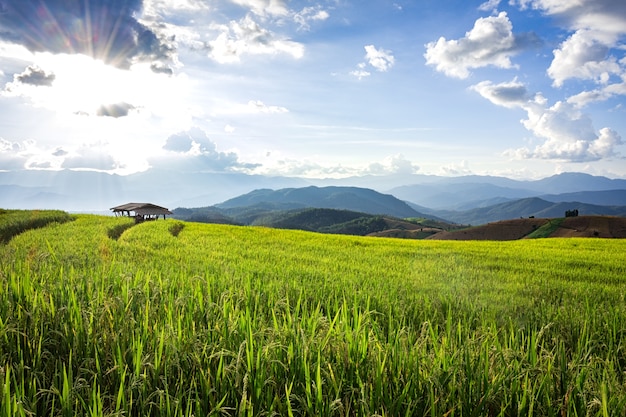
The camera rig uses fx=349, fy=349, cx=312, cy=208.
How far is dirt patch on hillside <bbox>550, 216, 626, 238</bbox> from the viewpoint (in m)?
73.0

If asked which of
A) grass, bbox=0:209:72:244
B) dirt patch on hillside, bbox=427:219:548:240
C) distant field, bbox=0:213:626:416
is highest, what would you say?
grass, bbox=0:209:72:244

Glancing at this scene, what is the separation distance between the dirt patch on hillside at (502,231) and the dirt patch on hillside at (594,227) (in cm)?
789

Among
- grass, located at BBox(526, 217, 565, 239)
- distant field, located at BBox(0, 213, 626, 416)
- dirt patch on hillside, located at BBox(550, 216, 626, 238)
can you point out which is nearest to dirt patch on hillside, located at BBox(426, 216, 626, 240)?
dirt patch on hillside, located at BBox(550, 216, 626, 238)

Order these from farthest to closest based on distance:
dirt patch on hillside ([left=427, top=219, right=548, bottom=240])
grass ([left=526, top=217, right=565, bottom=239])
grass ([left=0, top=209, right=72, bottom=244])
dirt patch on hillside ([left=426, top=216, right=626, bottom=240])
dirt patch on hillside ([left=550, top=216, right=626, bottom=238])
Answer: dirt patch on hillside ([left=427, top=219, right=548, bottom=240]) → grass ([left=526, top=217, right=565, bottom=239]) → dirt patch on hillside ([left=426, top=216, right=626, bottom=240]) → dirt patch on hillside ([left=550, top=216, right=626, bottom=238]) → grass ([left=0, top=209, right=72, bottom=244])

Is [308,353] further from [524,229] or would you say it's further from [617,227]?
[524,229]

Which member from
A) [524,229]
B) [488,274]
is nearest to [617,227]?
[524,229]

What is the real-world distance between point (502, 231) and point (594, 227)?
69.0 feet

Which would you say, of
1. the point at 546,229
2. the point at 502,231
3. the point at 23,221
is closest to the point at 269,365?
the point at 23,221

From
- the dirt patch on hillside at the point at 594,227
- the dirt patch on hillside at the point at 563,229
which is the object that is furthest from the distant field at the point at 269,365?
the dirt patch on hillside at the point at 563,229

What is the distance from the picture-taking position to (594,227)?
7669 cm

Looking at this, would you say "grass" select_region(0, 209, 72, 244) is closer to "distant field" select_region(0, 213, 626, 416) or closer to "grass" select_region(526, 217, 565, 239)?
"distant field" select_region(0, 213, 626, 416)

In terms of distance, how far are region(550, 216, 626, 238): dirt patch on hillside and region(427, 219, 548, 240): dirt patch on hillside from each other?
7891 millimetres

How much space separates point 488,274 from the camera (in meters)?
13.3

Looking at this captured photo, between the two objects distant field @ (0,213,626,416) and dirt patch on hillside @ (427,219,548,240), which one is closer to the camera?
distant field @ (0,213,626,416)
